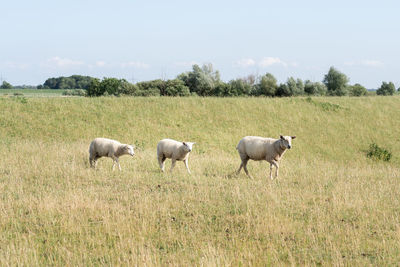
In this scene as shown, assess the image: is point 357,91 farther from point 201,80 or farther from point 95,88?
point 95,88

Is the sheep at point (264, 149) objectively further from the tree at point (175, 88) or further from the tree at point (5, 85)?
the tree at point (5, 85)

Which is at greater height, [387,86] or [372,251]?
[387,86]

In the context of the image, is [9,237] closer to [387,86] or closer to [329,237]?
[329,237]

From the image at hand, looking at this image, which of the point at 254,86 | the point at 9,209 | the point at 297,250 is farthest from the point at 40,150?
the point at 254,86

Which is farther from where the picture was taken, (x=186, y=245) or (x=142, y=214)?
(x=142, y=214)

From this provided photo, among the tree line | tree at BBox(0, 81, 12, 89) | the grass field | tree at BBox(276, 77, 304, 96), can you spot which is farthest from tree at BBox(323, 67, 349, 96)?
tree at BBox(0, 81, 12, 89)

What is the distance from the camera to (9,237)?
828cm

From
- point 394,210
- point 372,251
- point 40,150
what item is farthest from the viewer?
point 40,150

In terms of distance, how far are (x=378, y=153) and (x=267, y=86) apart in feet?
136

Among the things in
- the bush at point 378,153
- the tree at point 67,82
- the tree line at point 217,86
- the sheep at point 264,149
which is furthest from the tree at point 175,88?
the tree at point 67,82

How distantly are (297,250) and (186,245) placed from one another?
2.25 meters

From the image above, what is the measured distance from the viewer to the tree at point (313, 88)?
2982 inches

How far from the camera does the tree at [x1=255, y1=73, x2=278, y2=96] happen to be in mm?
74250

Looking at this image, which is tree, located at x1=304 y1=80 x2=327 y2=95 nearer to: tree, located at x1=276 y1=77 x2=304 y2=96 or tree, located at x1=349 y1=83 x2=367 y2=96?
tree, located at x1=276 y1=77 x2=304 y2=96
